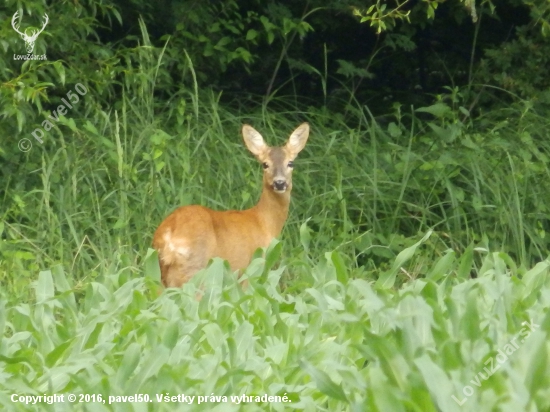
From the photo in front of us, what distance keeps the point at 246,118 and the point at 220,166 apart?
1.15m

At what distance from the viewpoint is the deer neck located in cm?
804

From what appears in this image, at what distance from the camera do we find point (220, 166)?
909 cm

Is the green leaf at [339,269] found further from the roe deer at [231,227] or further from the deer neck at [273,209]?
the deer neck at [273,209]

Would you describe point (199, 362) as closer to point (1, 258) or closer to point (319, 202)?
point (1, 258)

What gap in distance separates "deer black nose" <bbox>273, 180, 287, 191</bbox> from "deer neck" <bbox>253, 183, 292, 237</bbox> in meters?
0.07

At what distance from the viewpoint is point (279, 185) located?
319 inches

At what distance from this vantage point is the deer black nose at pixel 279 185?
8.10m

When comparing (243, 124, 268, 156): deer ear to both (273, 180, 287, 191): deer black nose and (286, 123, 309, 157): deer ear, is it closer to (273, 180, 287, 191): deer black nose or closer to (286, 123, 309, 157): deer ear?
(286, 123, 309, 157): deer ear

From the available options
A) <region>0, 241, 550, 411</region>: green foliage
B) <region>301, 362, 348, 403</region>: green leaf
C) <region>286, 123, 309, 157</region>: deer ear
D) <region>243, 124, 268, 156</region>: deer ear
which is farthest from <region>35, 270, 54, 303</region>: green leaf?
<region>286, 123, 309, 157</region>: deer ear

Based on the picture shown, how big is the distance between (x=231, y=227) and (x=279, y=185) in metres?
0.62

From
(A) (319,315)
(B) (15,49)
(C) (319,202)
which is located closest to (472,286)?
(A) (319,315)

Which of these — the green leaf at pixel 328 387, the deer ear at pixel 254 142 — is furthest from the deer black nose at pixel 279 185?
the green leaf at pixel 328 387

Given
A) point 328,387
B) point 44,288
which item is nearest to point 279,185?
point 44,288

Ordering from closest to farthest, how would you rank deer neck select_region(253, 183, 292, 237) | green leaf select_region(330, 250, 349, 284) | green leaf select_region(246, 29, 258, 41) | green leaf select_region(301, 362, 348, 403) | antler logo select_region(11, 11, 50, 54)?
1. green leaf select_region(301, 362, 348, 403)
2. green leaf select_region(330, 250, 349, 284)
3. deer neck select_region(253, 183, 292, 237)
4. antler logo select_region(11, 11, 50, 54)
5. green leaf select_region(246, 29, 258, 41)
